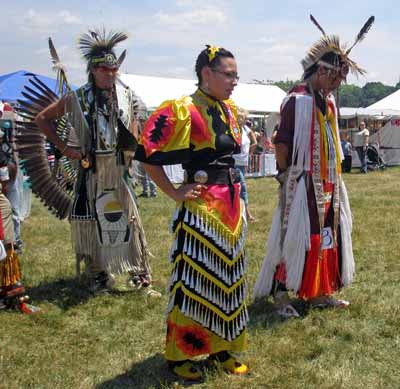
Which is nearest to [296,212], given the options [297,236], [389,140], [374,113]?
[297,236]

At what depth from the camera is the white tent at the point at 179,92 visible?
16.8 m

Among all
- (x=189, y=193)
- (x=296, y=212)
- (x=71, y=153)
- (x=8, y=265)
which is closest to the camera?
(x=189, y=193)

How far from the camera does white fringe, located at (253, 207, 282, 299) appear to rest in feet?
13.1

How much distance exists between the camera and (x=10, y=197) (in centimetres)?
626

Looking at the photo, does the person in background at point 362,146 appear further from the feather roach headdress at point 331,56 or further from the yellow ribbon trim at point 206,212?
the yellow ribbon trim at point 206,212

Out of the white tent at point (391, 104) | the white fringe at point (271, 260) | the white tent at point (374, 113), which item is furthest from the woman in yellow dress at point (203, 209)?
the white tent at point (391, 104)

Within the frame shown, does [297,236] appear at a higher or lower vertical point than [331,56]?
lower

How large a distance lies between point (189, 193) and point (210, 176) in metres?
0.16

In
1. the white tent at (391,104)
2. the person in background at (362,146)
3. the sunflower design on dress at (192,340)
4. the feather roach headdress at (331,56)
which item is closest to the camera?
the sunflower design on dress at (192,340)

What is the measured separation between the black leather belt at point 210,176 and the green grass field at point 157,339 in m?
1.06

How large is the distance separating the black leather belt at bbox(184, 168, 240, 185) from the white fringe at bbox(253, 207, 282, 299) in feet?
3.97

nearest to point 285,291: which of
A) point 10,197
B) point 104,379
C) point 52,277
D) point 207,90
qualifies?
point 104,379

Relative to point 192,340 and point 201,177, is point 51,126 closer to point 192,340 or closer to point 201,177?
point 201,177

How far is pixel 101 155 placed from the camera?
14.2ft
